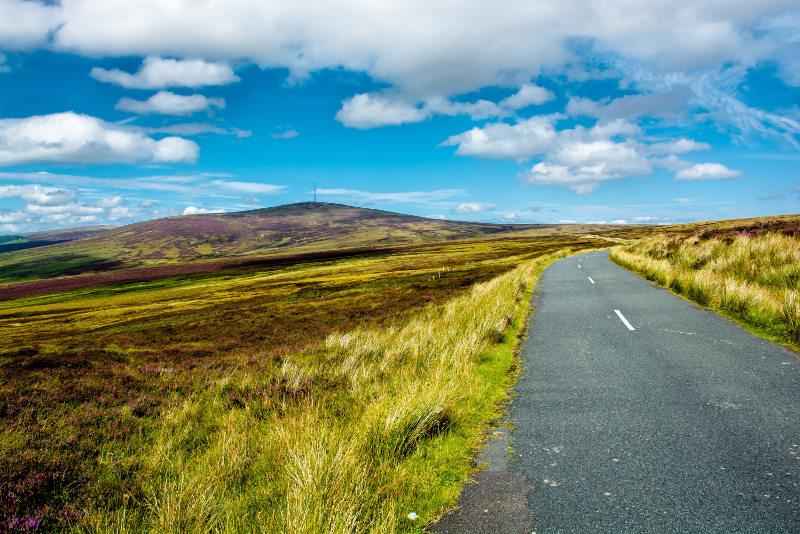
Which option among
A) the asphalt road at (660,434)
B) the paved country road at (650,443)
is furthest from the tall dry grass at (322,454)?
the asphalt road at (660,434)

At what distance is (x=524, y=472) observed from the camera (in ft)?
13.8

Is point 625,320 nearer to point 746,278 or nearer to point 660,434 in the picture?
point 660,434

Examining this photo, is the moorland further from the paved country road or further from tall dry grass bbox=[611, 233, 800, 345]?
tall dry grass bbox=[611, 233, 800, 345]

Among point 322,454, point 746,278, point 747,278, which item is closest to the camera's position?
point 322,454

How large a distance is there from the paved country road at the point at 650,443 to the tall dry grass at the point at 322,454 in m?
0.57

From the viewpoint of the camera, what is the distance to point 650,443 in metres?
4.58

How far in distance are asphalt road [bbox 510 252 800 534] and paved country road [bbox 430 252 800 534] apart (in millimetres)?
14

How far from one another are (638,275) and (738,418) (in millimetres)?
20686

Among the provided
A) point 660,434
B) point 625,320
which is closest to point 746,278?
point 625,320

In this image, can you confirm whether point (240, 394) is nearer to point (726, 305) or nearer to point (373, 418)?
point (373, 418)

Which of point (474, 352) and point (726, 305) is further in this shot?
point (726, 305)

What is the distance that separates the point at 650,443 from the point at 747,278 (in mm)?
15183

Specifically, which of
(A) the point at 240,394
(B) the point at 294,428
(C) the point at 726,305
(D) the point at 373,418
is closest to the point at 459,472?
(D) the point at 373,418

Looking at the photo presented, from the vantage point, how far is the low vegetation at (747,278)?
9469mm
